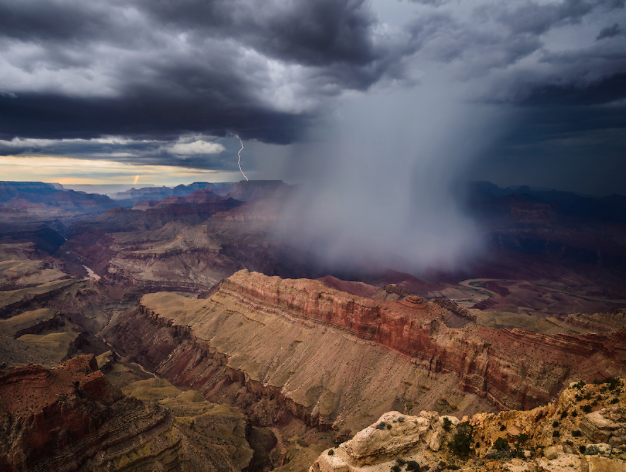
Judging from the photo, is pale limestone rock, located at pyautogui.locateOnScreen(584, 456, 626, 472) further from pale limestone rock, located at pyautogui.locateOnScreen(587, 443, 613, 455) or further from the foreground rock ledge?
pale limestone rock, located at pyautogui.locateOnScreen(587, 443, 613, 455)

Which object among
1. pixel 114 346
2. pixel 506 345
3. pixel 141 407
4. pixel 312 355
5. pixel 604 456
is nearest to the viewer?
pixel 604 456

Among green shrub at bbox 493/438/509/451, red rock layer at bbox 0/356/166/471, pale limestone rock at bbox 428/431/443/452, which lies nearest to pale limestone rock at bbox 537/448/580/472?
green shrub at bbox 493/438/509/451

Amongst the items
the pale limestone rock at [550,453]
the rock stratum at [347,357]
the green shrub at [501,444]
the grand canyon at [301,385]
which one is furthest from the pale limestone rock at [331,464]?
the rock stratum at [347,357]

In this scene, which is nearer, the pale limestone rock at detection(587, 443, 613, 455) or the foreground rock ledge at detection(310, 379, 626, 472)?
the pale limestone rock at detection(587, 443, 613, 455)

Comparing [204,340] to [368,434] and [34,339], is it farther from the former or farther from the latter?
[368,434]

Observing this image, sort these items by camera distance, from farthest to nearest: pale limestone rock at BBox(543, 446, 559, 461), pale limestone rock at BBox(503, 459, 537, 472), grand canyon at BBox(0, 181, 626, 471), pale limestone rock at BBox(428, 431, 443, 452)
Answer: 1. grand canyon at BBox(0, 181, 626, 471)
2. pale limestone rock at BBox(428, 431, 443, 452)
3. pale limestone rock at BBox(543, 446, 559, 461)
4. pale limestone rock at BBox(503, 459, 537, 472)

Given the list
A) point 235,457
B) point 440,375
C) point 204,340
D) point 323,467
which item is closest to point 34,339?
point 204,340

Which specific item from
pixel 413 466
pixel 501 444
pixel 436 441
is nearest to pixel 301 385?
pixel 436 441
